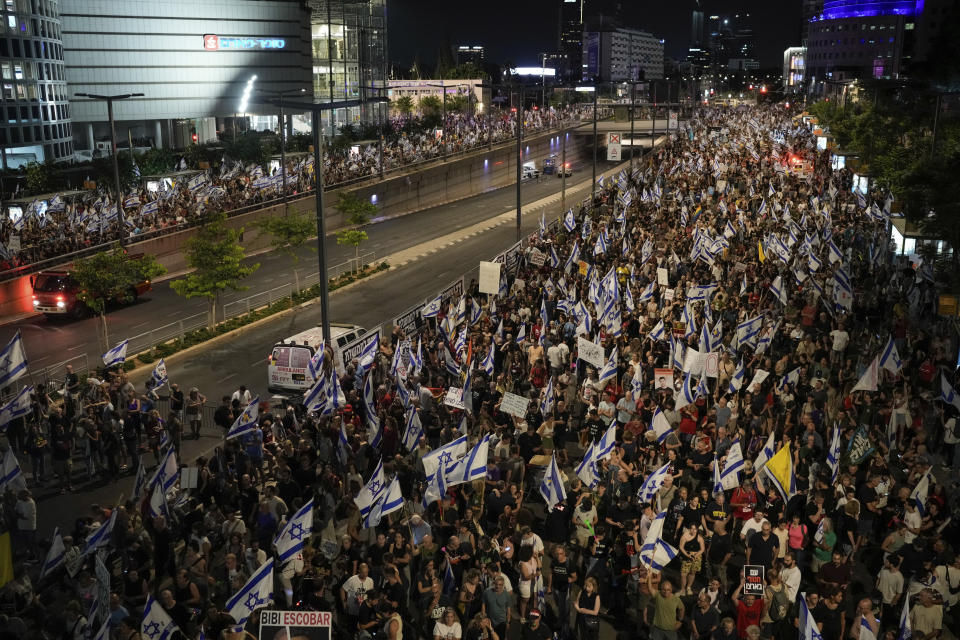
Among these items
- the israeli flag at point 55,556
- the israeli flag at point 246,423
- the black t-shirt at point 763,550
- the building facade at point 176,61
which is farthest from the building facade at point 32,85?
the black t-shirt at point 763,550

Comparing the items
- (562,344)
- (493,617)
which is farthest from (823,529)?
(562,344)

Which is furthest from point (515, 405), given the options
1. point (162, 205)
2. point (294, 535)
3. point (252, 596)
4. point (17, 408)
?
point (162, 205)

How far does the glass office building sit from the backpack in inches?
3833

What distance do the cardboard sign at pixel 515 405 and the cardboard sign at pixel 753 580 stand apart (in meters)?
6.18

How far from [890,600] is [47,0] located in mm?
87344

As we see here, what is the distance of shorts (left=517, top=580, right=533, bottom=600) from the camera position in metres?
11.7

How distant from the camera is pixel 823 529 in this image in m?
12.5

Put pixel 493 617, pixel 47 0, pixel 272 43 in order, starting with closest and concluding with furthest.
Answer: pixel 493 617, pixel 47 0, pixel 272 43

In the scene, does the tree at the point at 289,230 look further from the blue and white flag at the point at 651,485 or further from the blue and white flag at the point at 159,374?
the blue and white flag at the point at 651,485

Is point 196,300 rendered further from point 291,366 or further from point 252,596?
point 252,596

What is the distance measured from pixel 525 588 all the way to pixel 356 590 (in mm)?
2106

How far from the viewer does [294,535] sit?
40.4 feet

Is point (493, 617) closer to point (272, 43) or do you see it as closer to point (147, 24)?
point (147, 24)

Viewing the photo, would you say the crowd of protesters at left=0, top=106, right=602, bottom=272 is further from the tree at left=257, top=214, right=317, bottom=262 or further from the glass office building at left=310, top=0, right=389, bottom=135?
the glass office building at left=310, top=0, right=389, bottom=135
